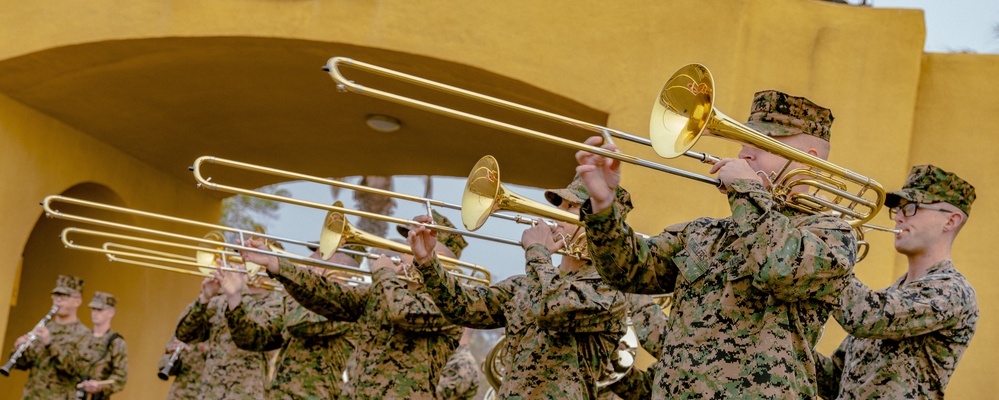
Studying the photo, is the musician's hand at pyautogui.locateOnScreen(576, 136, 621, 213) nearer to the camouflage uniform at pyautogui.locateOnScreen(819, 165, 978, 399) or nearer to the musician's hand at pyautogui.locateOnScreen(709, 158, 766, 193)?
the musician's hand at pyautogui.locateOnScreen(709, 158, 766, 193)

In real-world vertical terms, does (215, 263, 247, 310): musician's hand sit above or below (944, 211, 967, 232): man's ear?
below

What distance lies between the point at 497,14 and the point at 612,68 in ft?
3.00

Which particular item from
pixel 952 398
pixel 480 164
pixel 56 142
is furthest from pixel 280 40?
pixel 952 398

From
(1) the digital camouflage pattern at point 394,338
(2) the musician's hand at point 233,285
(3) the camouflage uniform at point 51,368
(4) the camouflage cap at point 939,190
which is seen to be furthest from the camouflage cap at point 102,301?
(4) the camouflage cap at point 939,190

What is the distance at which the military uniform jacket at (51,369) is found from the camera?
412 inches

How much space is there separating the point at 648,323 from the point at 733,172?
7.24 ft

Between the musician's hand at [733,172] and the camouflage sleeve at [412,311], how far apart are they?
2.85 meters

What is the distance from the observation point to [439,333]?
6.68 metres

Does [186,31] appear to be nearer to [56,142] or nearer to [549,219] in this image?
[56,142]

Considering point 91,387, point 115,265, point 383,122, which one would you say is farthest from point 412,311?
point 115,265

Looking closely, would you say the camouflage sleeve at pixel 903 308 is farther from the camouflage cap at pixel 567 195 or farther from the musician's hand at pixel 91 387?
the musician's hand at pixel 91 387

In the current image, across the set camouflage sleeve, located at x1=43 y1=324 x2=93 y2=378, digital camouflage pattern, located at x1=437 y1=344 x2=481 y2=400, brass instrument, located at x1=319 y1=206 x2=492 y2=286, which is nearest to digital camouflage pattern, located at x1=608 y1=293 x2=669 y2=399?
brass instrument, located at x1=319 y1=206 x2=492 y2=286

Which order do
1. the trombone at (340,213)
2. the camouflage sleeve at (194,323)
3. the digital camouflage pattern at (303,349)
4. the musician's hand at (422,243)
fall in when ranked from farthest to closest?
the camouflage sleeve at (194,323), the digital camouflage pattern at (303,349), the trombone at (340,213), the musician's hand at (422,243)

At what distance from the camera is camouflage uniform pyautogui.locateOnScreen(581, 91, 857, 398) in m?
3.53
